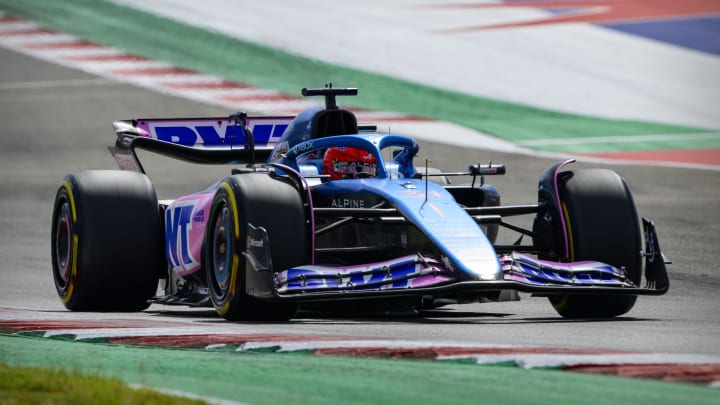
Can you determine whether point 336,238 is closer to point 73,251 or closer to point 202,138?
point 73,251

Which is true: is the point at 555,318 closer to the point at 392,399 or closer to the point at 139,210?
the point at 139,210

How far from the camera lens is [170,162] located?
22.4 m

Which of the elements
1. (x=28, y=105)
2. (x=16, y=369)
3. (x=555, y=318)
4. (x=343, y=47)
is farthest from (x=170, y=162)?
(x=16, y=369)

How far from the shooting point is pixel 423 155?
22.1 m

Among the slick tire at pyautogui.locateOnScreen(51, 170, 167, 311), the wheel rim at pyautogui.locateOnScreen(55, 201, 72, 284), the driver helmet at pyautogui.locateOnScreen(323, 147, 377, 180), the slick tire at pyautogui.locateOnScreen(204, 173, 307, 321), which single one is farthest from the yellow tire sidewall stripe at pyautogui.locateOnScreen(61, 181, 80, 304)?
the driver helmet at pyautogui.locateOnScreen(323, 147, 377, 180)

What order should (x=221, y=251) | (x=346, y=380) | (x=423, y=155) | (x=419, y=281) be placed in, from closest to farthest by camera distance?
(x=346, y=380)
(x=419, y=281)
(x=221, y=251)
(x=423, y=155)

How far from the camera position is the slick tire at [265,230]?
9.84m

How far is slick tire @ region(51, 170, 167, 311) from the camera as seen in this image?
11.5 meters

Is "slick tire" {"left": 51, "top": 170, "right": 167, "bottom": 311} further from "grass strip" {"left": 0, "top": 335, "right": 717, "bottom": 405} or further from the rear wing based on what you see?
"grass strip" {"left": 0, "top": 335, "right": 717, "bottom": 405}

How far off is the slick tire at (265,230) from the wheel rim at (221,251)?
3cm

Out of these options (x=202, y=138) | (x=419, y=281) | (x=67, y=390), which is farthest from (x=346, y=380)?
(x=202, y=138)

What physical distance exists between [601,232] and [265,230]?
8.38 ft

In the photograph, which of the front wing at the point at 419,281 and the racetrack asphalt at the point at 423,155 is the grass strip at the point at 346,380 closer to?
the racetrack asphalt at the point at 423,155

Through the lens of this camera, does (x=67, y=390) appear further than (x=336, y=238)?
No
